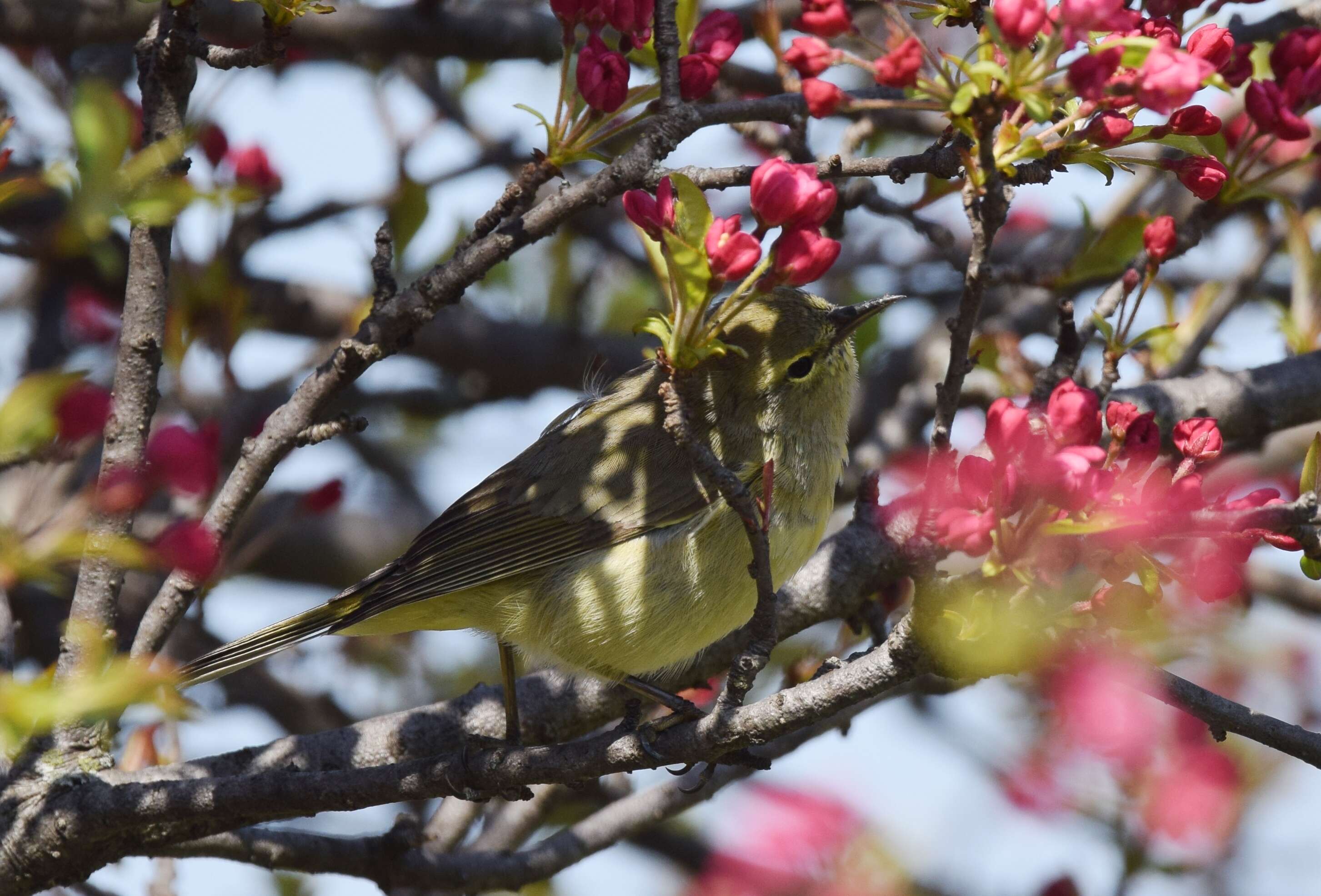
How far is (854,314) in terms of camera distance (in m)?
3.74

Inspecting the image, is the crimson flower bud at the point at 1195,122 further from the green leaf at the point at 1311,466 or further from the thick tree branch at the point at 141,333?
the thick tree branch at the point at 141,333

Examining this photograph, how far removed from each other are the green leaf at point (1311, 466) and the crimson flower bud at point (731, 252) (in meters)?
0.94

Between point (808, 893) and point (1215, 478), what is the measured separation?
7.74ft

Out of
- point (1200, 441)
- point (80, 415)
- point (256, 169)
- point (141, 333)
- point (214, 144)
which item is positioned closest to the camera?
point (1200, 441)

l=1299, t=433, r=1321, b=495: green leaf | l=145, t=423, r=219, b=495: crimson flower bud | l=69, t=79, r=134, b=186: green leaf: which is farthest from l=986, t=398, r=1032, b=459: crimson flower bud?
l=145, t=423, r=219, b=495: crimson flower bud

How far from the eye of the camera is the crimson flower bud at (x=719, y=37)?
111 inches

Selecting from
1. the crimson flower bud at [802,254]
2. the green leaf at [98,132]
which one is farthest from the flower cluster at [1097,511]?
the green leaf at [98,132]

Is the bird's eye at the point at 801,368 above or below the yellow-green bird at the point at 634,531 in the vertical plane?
above

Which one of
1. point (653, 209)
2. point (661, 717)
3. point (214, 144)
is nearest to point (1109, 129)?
point (653, 209)

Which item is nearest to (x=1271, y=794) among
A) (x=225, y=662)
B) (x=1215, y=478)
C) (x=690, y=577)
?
(x=1215, y=478)

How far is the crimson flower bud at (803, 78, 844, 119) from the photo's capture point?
83.0 inches

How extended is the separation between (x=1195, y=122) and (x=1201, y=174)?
7.9 inches

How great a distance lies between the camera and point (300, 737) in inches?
137

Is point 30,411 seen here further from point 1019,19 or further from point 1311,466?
point 1311,466
